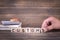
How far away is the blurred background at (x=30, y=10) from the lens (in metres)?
1.37

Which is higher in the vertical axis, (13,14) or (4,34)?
(13,14)

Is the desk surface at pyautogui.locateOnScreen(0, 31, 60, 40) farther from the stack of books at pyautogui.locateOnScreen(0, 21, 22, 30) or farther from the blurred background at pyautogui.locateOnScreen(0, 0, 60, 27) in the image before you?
the blurred background at pyautogui.locateOnScreen(0, 0, 60, 27)

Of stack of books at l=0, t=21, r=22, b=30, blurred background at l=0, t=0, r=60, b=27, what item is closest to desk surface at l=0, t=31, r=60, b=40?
stack of books at l=0, t=21, r=22, b=30

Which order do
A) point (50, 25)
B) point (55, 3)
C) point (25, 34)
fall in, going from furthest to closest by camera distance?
point (55, 3) → point (50, 25) → point (25, 34)

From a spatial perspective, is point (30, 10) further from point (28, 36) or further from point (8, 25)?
point (28, 36)

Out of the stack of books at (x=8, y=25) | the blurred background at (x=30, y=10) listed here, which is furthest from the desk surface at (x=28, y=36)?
the blurred background at (x=30, y=10)

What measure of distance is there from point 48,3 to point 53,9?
2.9 inches

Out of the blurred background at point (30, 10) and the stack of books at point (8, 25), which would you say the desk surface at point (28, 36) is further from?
the blurred background at point (30, 10)

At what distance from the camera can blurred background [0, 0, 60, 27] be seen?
137cm

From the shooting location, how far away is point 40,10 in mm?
1374

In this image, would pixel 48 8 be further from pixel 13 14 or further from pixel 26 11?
pixel 13 14

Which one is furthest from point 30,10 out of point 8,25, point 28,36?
point 28,36

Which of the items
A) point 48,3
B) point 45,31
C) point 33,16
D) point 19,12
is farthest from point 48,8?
point 45,31

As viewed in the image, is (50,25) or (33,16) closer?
(50,25)
